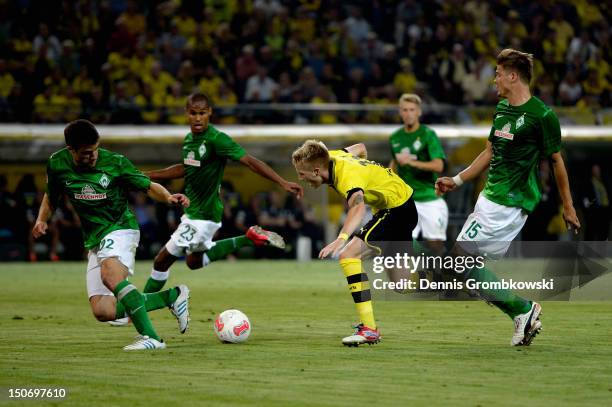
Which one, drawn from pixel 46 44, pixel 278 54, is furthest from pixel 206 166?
pixel 278 54

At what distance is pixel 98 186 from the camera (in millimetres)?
9703

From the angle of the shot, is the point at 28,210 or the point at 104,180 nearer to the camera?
the point at 104,180

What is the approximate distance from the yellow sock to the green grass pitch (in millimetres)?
313

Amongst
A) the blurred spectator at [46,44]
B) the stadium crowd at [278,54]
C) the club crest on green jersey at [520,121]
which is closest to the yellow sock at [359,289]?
the club crest on green jersey at [520,121]

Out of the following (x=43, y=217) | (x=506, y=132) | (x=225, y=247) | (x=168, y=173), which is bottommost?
(x=225, y=247)

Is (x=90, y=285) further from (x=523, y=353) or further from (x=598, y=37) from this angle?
(x=598, y=37)

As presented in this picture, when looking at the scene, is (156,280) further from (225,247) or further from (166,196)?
(166,196)

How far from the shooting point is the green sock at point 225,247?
1271cm

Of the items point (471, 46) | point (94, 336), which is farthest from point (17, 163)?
point (94, 336)

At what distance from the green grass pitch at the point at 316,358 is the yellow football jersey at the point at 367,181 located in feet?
3.92

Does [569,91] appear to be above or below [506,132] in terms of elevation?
below

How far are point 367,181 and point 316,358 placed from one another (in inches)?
65.2

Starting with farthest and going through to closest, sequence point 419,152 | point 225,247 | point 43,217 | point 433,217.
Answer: point 433,217 < point 419,152 < point 225,247 < point 43,217

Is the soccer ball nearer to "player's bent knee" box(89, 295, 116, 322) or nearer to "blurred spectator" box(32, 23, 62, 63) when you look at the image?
"player's bent knee" box(89, 295, 116, 322)
